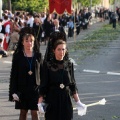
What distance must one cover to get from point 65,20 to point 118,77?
21827 mm

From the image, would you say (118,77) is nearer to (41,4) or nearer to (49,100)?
(49,100)

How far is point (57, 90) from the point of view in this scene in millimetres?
5590

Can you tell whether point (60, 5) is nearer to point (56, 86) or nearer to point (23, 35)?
point (23, 35)

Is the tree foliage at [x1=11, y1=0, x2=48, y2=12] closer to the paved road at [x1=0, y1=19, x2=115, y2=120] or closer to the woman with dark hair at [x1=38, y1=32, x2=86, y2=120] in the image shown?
the paved road at [x1=0, y1=19, x2=115, y2=120]

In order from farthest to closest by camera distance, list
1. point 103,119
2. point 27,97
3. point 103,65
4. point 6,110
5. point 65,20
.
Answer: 1. point 65,20
2. point 103,65
3. point 6,110
4. point 103,119
5. point 27,97

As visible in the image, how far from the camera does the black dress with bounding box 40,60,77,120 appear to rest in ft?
18.3

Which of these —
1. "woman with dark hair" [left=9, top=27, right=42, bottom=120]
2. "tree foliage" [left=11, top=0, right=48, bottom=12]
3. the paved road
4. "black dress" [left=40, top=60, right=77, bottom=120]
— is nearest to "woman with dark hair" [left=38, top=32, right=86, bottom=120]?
"black dress" [left=40, top=60, right=77, bottom=120]

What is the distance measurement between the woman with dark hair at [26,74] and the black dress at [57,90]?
0.83 m

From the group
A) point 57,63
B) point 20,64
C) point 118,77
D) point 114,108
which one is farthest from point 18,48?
point 118,77

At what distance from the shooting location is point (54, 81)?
5.59m

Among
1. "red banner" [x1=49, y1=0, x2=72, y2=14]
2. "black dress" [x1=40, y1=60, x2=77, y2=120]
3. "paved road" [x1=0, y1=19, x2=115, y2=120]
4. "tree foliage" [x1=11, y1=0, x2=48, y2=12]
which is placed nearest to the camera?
"black dress" [x1=40, y1=60, x2=77, y2=120]

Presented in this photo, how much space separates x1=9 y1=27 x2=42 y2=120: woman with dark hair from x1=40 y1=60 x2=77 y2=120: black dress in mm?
833

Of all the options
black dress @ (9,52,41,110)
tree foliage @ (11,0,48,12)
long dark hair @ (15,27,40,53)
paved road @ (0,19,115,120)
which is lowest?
paved road @ (0,19,115,120)

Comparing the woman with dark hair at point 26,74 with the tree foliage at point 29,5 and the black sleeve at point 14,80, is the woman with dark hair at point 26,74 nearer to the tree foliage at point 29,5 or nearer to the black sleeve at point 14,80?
the black sleeve at point 14,80
